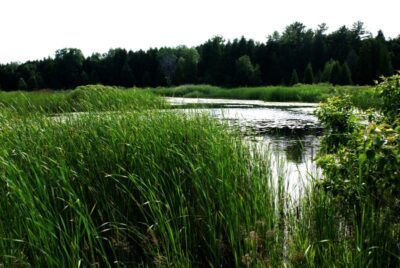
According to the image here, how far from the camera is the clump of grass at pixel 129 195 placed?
283cm

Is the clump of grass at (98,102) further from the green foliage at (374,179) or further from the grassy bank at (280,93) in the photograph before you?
the grassy bank at (280,93)

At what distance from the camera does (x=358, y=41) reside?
62.3m

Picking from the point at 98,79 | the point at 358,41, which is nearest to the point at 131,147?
the point at 358,41

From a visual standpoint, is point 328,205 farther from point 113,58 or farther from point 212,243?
point 113,58

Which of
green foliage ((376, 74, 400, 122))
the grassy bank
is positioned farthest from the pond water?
the grassy bank

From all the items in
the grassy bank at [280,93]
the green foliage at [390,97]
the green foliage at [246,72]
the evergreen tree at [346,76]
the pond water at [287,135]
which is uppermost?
the green foliage at [246,72]

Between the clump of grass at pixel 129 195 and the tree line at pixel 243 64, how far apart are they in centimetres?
3711

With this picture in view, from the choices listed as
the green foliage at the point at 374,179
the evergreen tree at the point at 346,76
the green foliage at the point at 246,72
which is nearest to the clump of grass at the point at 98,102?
the green foliage at the point at 374,179

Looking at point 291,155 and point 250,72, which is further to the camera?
point 250,72

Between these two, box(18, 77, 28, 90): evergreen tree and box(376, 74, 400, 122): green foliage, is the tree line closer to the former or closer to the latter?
box(18, 77, 28, 90): evergreen tree

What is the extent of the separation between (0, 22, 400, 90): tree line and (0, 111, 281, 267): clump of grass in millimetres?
37107

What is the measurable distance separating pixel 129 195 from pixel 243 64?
53.4 metres

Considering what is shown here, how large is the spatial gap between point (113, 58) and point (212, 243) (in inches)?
3049

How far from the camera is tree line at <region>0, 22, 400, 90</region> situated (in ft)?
141
